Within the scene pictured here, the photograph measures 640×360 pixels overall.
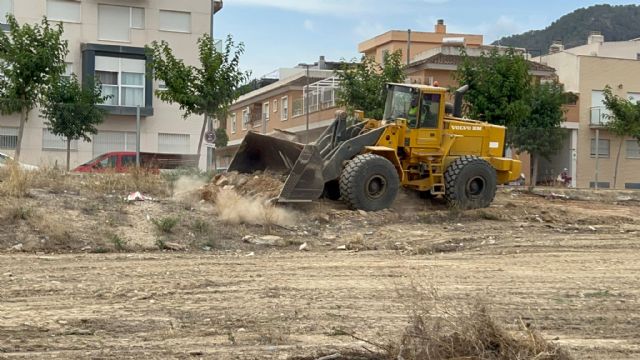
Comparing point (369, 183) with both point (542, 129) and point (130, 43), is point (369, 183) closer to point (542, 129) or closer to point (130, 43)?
point (542, 129)

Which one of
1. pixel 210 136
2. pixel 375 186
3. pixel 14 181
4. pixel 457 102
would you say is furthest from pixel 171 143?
→ pixel 14 181

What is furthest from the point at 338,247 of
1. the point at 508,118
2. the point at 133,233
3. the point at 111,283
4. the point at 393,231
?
the point at 508,118

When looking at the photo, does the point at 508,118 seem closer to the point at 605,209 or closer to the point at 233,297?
the point at 605,209

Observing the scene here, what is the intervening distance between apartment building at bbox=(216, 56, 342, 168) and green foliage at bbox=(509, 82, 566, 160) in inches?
368

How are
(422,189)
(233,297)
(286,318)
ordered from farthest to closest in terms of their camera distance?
(422,189) < (233,297) < (286,318)

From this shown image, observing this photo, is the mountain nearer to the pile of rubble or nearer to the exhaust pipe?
the exhaust pipe

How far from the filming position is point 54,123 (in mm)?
25766

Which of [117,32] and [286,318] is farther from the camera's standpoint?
[117,32]

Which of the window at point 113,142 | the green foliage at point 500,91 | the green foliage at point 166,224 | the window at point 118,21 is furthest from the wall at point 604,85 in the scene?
the green foliage at point 166,224

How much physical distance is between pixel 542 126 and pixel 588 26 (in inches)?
3304

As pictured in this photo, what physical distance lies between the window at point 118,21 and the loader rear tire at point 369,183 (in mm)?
27575

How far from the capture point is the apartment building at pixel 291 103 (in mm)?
45375

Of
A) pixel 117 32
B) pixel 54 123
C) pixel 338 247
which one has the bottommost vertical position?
pixel 338 247

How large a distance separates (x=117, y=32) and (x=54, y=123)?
1642cm
